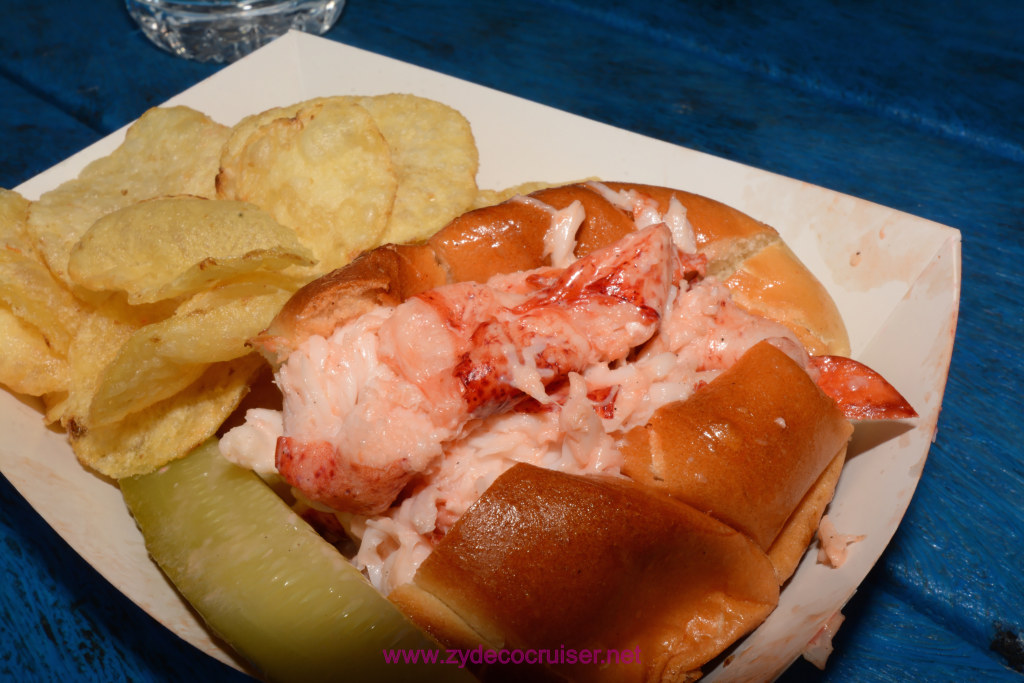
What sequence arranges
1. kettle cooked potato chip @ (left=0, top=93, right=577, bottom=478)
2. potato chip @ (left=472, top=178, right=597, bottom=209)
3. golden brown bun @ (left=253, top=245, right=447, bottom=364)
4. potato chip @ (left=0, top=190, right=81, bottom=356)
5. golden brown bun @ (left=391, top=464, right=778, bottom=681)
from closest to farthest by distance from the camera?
golden brown bun @ (left=391, top=464, right=778, bottom=681) → golden brown bun @ (left=253, top=245, right=447, bottom=364) → kettle cooked potato chip @ (left=0, top=93, right=577, bottom=478) → potato chip @ (left=0, top=190, right=81, bottom=356) → potato chip @ (left=472, top=178, right=597, bottom=209)

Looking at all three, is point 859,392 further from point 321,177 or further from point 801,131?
point 801,131

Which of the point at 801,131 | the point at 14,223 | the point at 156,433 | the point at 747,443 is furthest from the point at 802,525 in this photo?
the point at 801,131

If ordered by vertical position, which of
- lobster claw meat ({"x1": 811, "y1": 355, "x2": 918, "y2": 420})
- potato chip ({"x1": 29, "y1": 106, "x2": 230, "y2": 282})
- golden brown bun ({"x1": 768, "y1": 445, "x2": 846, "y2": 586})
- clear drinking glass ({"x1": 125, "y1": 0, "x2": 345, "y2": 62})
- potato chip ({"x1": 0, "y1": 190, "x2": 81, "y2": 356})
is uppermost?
clear drinking glass ({"x1": 125, "y1": 0, "x2": 345, "y2": 62})

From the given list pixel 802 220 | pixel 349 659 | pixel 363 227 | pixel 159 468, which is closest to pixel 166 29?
pixel 363 227

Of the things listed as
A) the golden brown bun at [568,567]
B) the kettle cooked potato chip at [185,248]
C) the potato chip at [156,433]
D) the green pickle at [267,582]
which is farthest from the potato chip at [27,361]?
the golden brown bun at [568,567]

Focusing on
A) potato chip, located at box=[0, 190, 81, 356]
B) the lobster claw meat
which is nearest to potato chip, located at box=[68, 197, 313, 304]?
potato chip, located at box=[0, 190, 81, 356]

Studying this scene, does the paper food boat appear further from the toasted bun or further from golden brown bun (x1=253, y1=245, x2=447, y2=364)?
golden brown bun (x1=253, y1=245, x2=447, y2=364)

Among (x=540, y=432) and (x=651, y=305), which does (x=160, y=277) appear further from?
(x=651, y=305)
